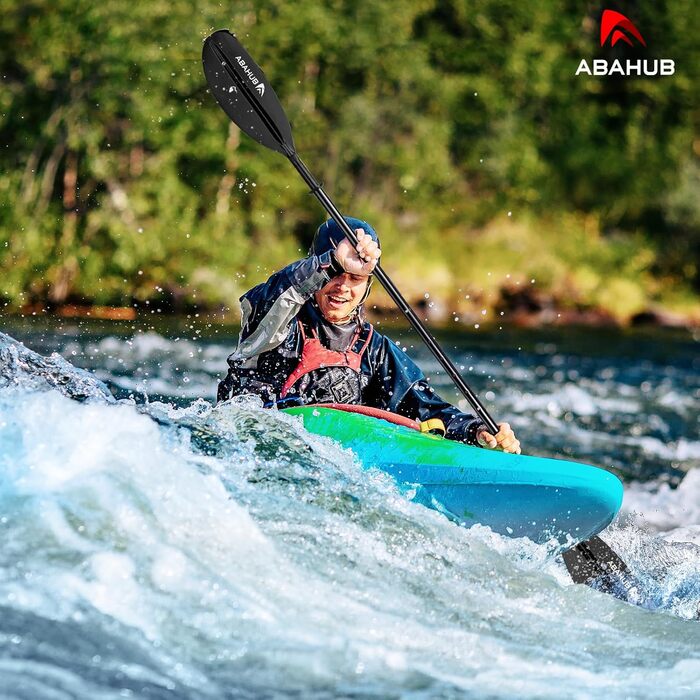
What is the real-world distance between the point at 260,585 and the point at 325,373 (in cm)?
128

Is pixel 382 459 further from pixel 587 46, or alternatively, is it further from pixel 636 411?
pixel 587 46

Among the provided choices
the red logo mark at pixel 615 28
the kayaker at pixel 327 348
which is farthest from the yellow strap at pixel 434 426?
the red logo mark at pixel 615 28

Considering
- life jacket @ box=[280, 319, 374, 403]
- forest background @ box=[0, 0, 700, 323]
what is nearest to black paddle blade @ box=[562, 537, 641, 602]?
life jacket @ box=[280, 319, 374, 403]

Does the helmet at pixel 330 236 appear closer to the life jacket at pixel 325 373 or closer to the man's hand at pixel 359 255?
the man's hand at pixel 359 255

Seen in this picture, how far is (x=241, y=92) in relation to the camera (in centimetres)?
479

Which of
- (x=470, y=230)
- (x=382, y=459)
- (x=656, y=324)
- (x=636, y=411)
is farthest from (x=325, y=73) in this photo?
(x=382, y=459)

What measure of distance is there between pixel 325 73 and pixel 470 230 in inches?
171

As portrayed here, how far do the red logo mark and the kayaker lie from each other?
24.3 meters

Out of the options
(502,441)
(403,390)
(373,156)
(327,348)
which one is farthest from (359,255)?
(373,156)

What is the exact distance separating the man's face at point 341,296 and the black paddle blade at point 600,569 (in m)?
1.22

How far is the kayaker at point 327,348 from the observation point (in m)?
3.92

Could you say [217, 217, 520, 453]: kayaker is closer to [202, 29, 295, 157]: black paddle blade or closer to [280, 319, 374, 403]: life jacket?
[280, 319, 374, 403]: life jacket

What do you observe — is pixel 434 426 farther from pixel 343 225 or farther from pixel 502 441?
pixel 343 225

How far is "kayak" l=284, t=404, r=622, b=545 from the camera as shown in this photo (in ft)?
11.3
